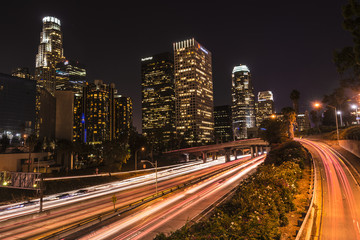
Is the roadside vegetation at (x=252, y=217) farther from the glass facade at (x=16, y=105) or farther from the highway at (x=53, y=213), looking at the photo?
the glass facade at (x=16, y=105)

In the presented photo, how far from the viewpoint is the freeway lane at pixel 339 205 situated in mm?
14340

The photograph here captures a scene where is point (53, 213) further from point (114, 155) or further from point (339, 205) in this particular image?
point (114, 155)

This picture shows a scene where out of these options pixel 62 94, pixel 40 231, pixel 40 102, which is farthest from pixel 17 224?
pixel 40 102

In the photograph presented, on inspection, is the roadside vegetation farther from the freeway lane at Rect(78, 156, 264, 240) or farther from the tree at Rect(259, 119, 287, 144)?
the tree at Rect(259, 119, 287, 144)

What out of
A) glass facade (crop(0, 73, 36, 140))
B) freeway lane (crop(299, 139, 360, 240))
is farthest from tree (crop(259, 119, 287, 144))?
glass facade (crop(0, 73, 36, 140))

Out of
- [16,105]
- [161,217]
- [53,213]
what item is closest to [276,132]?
[161,217]

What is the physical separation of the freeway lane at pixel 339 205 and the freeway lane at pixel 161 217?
926 centimetres

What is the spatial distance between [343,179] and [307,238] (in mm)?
19685

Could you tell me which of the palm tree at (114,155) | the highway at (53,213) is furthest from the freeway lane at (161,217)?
the palm tree at (114,155)

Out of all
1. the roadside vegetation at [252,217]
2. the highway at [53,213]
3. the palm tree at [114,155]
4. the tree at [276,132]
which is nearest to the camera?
the roadside vegetation at [252,217]

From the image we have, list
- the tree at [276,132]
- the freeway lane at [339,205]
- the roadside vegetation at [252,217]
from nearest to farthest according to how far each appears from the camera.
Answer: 1. the roadside vegetation at [252,217]
2. the freeway lane at [339,205]
3. the tree at [276,132]

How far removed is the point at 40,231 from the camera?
25.2 meters

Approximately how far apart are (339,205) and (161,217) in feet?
58.9

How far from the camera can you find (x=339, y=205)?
19078mm
